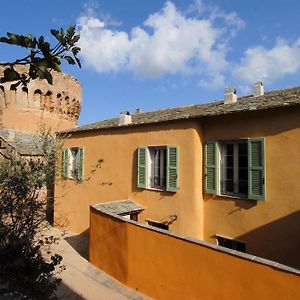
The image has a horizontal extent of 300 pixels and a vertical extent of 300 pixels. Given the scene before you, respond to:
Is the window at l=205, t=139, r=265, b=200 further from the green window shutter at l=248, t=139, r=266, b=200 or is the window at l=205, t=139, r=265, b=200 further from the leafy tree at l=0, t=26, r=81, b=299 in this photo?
the leafy tree at l=0, t=26, r=81, b=299

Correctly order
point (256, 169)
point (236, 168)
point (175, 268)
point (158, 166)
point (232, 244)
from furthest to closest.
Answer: point (158, 166), point (232, 244), point (236, 168), point (256, 169), point (175, 268)

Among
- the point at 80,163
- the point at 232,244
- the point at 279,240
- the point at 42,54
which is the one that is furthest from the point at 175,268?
the point at 80,163

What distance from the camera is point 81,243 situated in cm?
1252

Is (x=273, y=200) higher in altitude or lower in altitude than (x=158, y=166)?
lower

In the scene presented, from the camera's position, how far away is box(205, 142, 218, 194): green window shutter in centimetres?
870

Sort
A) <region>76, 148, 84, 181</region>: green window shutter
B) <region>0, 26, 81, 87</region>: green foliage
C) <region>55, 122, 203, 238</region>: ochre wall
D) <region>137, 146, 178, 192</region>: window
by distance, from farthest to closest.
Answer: <region>76, 148, 84, 181</region>: green window shutter < <region>137, 146, 178, 192</region>: window < <region>55, 122, 203, 238</region>: ochre wall < <region>0, 26, 81, 87</region>: green foliage

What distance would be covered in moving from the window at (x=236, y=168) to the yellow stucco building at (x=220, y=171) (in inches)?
1.0

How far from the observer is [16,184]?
225 inches

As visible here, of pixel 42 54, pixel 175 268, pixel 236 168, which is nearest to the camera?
pixel 42 54

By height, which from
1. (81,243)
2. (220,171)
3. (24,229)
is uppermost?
(220,171)

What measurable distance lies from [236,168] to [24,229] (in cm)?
548

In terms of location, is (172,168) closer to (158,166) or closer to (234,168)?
(158,166)

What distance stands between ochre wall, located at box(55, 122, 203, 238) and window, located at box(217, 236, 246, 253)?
2.01 ft

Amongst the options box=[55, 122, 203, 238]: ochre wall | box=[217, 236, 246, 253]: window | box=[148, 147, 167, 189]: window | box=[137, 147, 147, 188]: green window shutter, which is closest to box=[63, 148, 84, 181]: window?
box=[55, 122, 203, 238]: ochre wall
